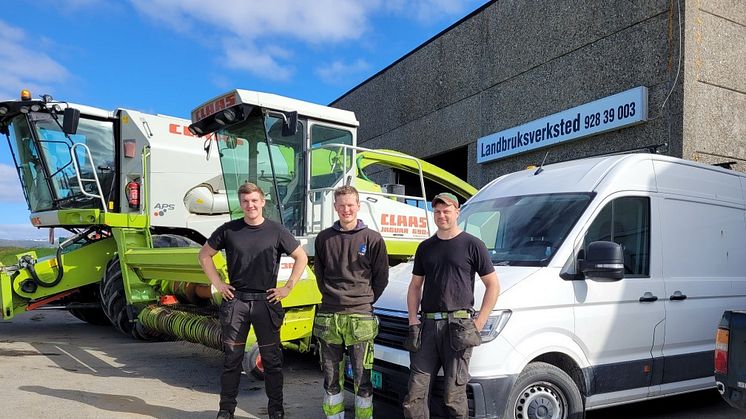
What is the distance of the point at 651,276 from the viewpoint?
4859 millimetres

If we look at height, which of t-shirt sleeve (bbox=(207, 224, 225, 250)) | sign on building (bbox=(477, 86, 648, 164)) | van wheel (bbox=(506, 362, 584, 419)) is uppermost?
sign on building (bbox=(477, 86, 648, 164))

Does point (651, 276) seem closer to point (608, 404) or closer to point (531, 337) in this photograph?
point (608, 404)

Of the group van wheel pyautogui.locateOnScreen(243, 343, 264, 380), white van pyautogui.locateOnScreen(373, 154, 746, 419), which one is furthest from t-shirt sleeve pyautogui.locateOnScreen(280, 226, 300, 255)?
van wheel pyautogui.locateOnScreen(243, 343, 264, 380)

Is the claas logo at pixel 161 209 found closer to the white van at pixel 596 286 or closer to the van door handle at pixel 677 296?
the white van at pixel 596 286

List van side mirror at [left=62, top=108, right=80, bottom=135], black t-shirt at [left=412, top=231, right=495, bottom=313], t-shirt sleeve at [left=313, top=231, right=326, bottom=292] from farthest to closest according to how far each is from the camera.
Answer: van side mirror at [left=62, top=108, right=80, bottom=135] < t-shirt sleeve at [left=313, top=231, right=326, bottom=292] < black t-shirt at [left=412, top=231, right=495, bottom=313]

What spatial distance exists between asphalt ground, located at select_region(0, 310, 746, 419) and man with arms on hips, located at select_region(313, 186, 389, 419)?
17.9 inches

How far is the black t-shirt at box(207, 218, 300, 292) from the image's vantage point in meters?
4.72

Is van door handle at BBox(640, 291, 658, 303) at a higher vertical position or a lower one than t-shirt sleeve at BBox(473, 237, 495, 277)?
lower

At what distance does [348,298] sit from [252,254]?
0.90 m

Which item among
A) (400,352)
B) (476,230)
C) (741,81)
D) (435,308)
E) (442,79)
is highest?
(442,79)

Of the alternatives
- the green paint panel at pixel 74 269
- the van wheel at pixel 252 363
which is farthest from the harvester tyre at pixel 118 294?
the van wheel at pixel 252 363

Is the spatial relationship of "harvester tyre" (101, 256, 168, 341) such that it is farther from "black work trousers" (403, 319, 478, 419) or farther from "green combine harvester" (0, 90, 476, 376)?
"black work trousers" (403, 319, 478, 419)

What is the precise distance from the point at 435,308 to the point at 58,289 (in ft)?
25.0

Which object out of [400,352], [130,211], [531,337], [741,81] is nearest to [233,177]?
[130,211]
